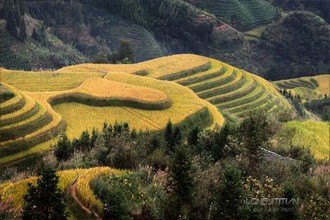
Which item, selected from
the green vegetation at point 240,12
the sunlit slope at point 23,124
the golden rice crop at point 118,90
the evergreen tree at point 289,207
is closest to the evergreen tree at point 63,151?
the sunlit slope at point 23,124

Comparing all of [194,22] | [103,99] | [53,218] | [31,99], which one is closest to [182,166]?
[53,218]

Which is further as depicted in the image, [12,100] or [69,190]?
[12,100]

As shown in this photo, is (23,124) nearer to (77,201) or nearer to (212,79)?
(77,201)

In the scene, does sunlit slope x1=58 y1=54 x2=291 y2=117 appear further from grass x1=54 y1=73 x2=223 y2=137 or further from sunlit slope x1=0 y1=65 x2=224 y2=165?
grass x1=54 y1=73 x2=223 y2=137

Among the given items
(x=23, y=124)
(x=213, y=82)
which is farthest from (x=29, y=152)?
(x=213, y=82)

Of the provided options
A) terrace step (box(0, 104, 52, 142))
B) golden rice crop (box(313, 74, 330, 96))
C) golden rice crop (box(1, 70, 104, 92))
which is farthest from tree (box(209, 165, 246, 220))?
golden rice crop (box(313, 74, 330, 96))

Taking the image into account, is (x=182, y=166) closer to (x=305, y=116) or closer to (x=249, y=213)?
(x=249, y=213)

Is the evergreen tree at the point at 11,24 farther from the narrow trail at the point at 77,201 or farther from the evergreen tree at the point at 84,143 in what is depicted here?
the narrow trail at the point at 77,201
